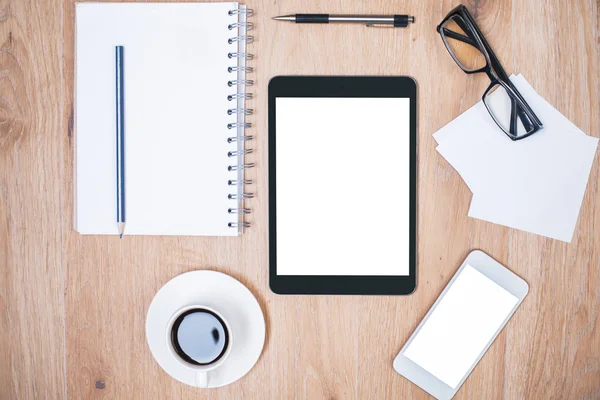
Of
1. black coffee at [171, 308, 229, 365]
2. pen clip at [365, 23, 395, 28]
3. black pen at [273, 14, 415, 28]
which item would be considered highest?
black pen at [273, 14, 415, 28]

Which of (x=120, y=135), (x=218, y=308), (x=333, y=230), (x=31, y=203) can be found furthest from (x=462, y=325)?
(x=31, y=203)

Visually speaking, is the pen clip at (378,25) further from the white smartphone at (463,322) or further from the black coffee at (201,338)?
the black coffee at (201,338)

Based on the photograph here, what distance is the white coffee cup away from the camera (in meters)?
0.58

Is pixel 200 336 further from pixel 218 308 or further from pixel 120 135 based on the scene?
pixel 120 135

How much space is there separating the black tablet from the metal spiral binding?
4 centimetres

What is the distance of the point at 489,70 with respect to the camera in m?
0.61

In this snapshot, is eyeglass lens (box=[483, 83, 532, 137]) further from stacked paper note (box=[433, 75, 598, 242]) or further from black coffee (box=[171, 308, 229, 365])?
black coffee (box=[171, 308, 229, 365])

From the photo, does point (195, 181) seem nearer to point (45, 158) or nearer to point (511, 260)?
point (45, 158)

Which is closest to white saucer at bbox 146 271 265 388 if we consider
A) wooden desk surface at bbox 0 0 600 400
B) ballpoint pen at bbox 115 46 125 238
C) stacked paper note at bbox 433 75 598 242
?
wooden desk surface at bbox 0 0 600 400

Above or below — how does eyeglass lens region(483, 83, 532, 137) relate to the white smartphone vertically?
above

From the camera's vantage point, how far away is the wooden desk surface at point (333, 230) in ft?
2.06

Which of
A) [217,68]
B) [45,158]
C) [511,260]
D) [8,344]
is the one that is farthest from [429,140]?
[8,344]

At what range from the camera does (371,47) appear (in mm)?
627

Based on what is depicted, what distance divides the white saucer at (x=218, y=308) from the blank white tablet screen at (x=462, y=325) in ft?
0.79
